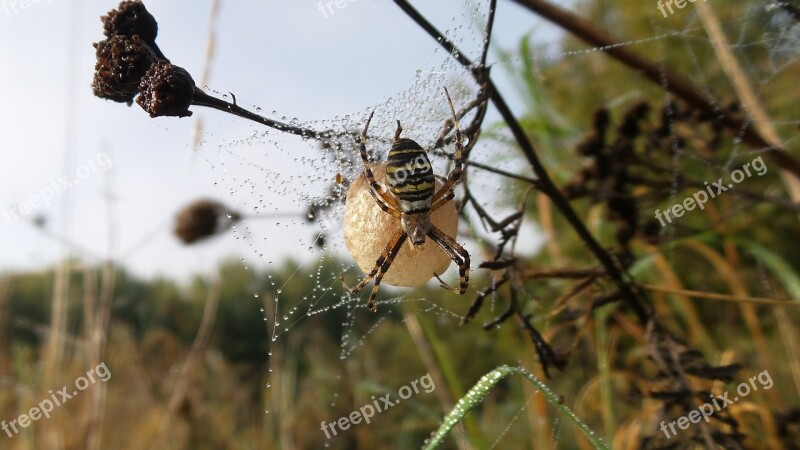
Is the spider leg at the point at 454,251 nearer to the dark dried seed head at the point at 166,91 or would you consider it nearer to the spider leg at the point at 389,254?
the spider leg at the point at 389,254

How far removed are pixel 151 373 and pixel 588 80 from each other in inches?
178

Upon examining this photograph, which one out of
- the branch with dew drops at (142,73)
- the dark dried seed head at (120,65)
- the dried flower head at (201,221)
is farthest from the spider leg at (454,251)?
the dried flower head at (201,221)

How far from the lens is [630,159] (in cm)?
143

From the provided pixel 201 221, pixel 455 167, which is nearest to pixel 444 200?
pixel 455 167

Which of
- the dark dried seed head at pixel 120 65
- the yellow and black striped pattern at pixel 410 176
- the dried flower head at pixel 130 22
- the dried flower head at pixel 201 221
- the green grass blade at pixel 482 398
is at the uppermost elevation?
the dried flower head at pixel 201 221

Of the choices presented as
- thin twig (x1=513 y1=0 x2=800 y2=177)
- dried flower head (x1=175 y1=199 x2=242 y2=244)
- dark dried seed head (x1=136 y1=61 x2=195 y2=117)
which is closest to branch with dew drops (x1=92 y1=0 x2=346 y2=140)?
dark dried seed head (x1=136 y1=61 x2=195 y2=117)

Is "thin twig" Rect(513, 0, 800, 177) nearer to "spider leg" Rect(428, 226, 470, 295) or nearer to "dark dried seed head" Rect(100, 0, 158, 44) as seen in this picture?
"spider leg" Rect(428, 226, 470, 295)

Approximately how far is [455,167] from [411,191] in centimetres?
8

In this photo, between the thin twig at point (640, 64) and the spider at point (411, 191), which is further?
the thin twig at point (640, 64)

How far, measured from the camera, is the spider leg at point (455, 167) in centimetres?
93

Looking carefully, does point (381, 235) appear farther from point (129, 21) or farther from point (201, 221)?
point (201, 221)

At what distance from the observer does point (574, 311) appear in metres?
1.11

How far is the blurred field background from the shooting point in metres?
1.36

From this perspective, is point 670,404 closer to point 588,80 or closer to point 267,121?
point 267,121
